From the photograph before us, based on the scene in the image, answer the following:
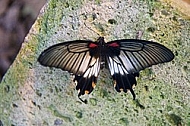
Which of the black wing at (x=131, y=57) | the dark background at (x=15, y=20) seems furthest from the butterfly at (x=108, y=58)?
the dark background at (x=15, y=20)

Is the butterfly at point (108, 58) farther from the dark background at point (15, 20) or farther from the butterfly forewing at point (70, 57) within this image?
the dark background at point (15, 20)

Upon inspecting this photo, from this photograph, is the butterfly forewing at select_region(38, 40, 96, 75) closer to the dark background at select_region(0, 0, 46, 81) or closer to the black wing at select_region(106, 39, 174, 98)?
the black wing at select_region(106, 39, 174, 98)

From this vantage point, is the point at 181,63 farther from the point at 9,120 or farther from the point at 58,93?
the point at 9,120

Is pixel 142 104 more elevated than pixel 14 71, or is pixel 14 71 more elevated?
pixel 142 104

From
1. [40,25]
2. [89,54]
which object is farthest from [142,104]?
[40,25]

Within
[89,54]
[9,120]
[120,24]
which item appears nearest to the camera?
[89,54]

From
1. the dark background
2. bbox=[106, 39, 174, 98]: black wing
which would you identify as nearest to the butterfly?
bbox=[106, 39, 174, 98]: black wing

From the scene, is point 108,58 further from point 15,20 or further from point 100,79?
point 15,20
